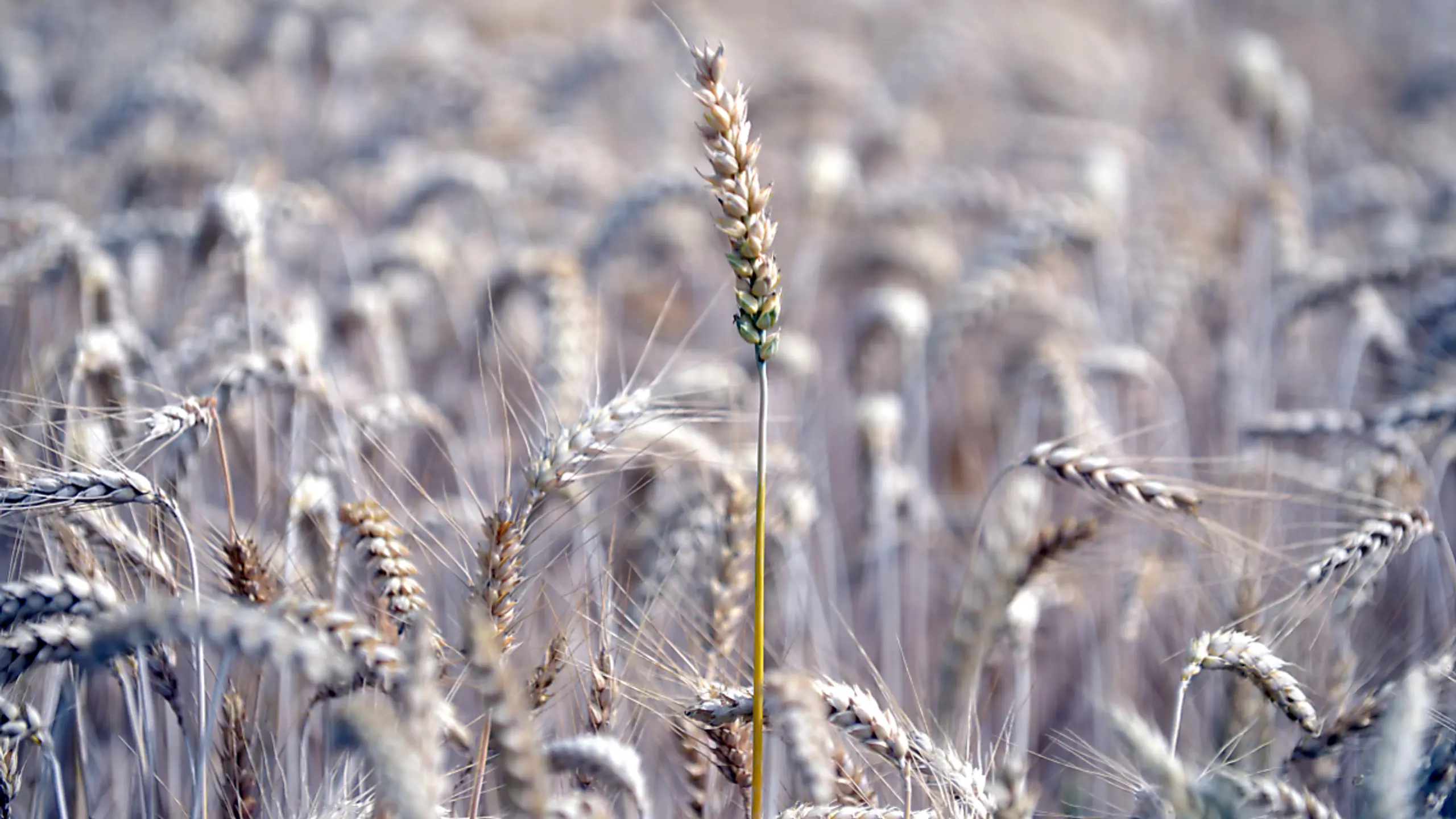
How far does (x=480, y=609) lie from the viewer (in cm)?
107

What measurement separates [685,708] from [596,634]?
307mm

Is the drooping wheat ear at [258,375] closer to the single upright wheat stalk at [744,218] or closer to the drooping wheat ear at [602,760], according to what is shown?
the drooping wheat ear at [602,760]

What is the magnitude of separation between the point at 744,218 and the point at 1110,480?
30.6 inches

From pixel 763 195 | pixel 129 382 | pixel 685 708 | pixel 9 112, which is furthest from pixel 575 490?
pixel 9 112

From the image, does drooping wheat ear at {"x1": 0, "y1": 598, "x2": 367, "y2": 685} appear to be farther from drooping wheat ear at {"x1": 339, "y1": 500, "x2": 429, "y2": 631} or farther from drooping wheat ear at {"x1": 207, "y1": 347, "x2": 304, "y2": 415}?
drooping wheat ear at {"x1": 207, "y1": 347, "x2": 304, "y2": 415}

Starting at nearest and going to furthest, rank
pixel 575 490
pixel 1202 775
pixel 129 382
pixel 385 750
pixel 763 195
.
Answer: pixel 385 750, pixel 763 195, pixel 1202 775, pixel 129 382, pixel 575 490

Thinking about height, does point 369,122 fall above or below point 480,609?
above

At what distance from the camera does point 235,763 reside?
132 cm

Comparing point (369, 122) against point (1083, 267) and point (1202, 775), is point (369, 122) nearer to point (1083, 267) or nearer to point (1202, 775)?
point (1083, 267)

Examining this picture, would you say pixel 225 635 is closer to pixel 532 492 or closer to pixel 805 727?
pixel 532 492

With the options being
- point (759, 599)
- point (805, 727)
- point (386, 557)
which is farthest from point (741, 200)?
point (386, 557)

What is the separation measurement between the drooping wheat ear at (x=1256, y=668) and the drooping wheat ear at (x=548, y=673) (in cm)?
84

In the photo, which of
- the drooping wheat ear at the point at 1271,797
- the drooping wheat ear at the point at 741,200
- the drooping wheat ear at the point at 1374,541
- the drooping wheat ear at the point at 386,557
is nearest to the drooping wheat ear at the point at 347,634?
the drooping wheat ear at the point at 386,557

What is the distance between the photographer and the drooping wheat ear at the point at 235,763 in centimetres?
130
